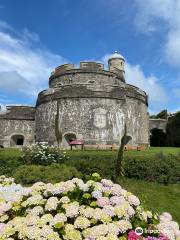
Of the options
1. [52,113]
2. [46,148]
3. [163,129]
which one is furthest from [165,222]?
[163,129]

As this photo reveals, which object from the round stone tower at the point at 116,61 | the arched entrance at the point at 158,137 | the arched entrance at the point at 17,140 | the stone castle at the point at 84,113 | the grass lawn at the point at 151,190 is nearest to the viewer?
the grass lawn at the point at 151,190

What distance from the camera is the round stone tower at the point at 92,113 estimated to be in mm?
30188

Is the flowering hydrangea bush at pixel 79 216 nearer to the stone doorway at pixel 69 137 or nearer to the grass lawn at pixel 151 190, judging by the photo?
the grass lawn at pixel 151 190

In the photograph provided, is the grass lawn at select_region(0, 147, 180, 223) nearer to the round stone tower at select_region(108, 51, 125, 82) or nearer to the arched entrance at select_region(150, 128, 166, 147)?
the round stone tower at select_region(108, 51, 125, 82)

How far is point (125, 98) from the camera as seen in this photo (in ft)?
104

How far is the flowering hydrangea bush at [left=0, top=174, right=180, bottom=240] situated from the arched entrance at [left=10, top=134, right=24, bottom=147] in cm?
3085

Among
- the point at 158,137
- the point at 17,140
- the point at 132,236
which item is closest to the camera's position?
the point at 132,236

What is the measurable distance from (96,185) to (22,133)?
31.3 meters

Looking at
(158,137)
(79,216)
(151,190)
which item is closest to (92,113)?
(151,190)

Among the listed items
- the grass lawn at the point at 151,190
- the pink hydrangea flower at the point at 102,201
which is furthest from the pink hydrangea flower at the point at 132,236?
the grass lawn at the point at 151,190

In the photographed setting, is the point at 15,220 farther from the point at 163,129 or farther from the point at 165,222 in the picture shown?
the point at 163,129

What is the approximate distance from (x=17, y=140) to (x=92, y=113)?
10.7m

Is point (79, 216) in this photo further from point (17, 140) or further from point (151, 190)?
point (17, 140)

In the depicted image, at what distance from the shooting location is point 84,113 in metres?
30.5
